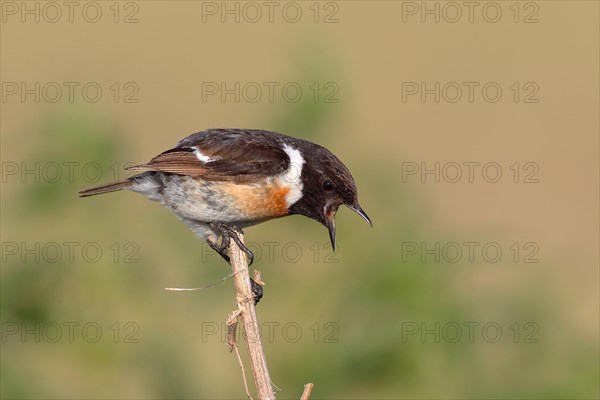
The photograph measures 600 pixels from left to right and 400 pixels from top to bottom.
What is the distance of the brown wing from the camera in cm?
624

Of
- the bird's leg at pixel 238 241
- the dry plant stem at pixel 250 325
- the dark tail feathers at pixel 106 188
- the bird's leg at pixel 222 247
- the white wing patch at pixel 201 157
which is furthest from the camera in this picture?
the dark tail feathers at pixel 106 188

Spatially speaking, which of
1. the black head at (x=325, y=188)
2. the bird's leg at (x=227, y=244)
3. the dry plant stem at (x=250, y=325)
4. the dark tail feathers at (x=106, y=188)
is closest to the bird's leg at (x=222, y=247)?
the bird's leg at (x=227, y=244)

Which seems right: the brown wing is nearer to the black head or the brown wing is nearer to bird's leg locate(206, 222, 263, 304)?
the black head

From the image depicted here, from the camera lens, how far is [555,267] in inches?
334

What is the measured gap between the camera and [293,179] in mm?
6262

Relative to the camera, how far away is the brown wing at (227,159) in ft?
20.5

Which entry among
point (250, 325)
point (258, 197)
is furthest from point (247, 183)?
point (250, 325)

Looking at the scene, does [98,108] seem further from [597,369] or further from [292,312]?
[597,369]

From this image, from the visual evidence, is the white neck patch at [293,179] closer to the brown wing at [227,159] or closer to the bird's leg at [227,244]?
the brown wing at [227,159]

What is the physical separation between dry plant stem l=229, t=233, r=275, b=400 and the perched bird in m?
0.48

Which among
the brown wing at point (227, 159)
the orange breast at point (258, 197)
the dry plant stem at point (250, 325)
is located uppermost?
the brown wing at point (227, 159)

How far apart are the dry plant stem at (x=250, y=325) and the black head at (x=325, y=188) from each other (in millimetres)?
651

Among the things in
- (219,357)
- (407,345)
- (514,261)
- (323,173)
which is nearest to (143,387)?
(219,357)

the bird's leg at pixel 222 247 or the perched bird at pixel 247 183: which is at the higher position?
the perched bird at pixel 247 183
